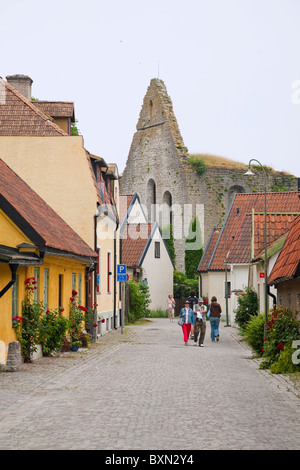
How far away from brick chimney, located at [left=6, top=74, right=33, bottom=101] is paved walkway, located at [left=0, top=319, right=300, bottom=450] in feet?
52.7

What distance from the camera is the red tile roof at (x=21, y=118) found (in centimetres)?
2773

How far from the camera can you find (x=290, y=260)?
18594mm

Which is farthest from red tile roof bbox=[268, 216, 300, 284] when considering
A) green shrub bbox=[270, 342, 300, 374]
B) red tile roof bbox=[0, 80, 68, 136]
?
red tile roof bbox=[0, 80, 68, 136]

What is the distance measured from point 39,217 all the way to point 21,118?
8.28 meters

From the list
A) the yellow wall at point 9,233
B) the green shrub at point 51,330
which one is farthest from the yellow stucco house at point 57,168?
the yellow wall at point 9,233

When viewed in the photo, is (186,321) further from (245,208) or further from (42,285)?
(245,208)

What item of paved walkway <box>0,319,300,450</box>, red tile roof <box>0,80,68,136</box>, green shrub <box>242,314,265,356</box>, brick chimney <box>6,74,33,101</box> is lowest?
paved walkway <box>0,319,300,450</box>

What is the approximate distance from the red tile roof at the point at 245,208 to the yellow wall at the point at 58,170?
23.0 meters

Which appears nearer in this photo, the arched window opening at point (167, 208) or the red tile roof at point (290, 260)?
the red tile roof at point (290, 260)

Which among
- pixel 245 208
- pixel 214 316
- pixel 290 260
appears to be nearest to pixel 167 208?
pixel 245 208

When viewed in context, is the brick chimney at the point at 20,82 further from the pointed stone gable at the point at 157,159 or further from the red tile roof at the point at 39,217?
the pointed stone gable at the point at 157,159

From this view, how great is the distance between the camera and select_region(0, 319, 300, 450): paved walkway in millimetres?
8289

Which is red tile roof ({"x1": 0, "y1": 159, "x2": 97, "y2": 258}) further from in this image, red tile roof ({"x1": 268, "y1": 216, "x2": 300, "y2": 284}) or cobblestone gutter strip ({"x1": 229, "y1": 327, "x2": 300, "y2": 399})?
cobblestone gutter strip ({"x1": 229, "y1": 327, "x2": 300, "y2": 399})

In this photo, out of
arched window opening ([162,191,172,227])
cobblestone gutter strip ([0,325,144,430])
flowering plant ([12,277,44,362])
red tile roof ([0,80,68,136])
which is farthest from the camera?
arched window opening ([162,191,172,227])
